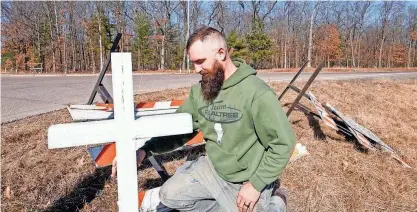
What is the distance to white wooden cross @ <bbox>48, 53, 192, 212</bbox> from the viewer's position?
5.44ft

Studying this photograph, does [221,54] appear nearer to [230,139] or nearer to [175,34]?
[230,139]

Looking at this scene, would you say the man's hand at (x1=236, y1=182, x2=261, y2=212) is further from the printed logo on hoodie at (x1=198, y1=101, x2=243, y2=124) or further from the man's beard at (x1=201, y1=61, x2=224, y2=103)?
the man's beard at (x1=201, y1=61, x2=224, y2=103)

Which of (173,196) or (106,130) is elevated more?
(106,130)

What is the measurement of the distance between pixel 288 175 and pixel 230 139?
2202mm

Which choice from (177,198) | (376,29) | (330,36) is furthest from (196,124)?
(376,29)

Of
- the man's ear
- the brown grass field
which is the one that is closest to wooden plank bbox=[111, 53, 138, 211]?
the man's ear

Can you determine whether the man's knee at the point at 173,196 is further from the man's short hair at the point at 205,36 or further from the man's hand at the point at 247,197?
the man's short hair at the point at 205,36

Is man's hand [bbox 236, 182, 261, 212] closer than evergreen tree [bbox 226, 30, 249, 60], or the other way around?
man's hand [bbox 236, 182, 261, 212]

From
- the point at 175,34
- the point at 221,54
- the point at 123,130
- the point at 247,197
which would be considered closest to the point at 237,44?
the point at 175,34

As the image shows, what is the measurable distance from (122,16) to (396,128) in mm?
37303

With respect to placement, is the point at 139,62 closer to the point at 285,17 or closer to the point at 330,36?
the point at 285,17

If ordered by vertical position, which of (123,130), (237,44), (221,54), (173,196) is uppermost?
(237,44)

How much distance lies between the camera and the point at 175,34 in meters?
40.8

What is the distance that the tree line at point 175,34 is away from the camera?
35.2m
